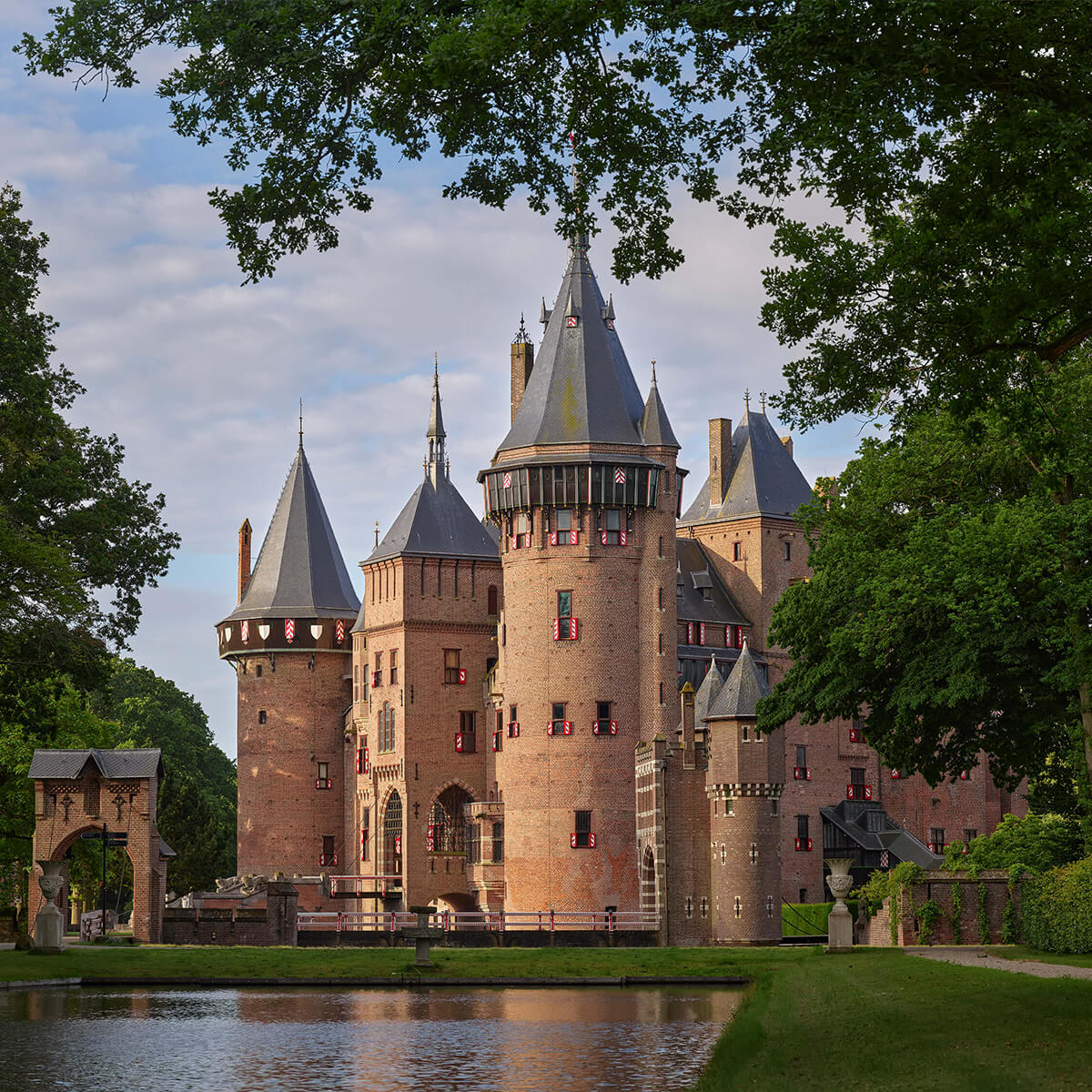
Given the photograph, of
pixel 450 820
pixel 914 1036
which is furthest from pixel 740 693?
pixel 914 1036

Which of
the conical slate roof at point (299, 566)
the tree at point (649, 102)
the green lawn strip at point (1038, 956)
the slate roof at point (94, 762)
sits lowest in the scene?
the green lawn strip at point (1038, 956)

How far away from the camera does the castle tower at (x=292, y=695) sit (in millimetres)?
74875

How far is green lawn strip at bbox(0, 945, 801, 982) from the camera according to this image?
33656 mm

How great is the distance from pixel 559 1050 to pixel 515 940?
3199cm

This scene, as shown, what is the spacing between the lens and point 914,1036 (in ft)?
55.7

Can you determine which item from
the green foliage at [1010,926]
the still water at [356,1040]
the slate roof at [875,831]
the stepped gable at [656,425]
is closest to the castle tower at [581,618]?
the stepped gable at [656,425]

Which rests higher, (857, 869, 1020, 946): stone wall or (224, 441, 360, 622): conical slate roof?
(224, 441, 360, 622): conical slate roof

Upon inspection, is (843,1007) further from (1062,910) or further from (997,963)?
(1062,910)

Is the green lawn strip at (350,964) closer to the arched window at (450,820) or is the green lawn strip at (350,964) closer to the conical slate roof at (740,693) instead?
the conical slate roof at (740,693)

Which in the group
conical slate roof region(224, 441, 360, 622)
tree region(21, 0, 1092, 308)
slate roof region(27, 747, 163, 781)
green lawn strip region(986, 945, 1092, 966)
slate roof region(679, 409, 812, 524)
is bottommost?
green lawn strip region(986, 945, 1092, 966)

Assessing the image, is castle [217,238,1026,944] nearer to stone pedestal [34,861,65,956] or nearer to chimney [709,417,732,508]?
chimney [709,417,732,508]

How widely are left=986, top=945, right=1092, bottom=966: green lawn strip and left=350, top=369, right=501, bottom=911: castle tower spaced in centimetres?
3357

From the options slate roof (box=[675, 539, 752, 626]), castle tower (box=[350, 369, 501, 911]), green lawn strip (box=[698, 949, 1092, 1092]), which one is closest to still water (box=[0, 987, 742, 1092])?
green lawn strip (box=[698, 949, 1092, 1092])

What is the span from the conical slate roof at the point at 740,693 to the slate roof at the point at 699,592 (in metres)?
15.1
